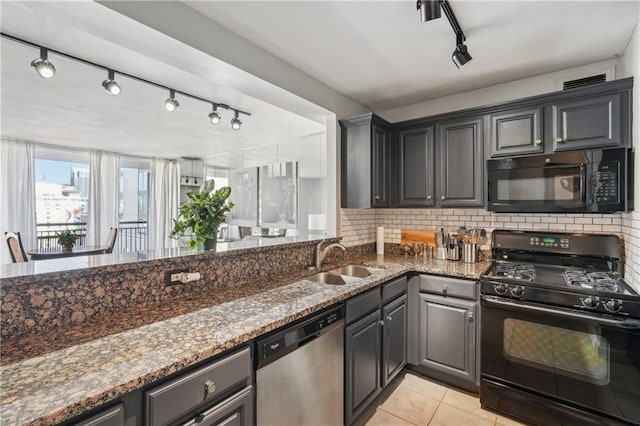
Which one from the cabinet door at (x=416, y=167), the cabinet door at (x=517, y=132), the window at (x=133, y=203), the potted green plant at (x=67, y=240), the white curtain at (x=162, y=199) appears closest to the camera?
the cabinet door at (x=517, y=132)

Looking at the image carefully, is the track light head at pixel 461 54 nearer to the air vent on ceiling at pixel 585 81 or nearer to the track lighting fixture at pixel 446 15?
the track lighting fixture at pixel 446 15

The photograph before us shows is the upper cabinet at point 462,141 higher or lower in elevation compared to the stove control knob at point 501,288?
higher

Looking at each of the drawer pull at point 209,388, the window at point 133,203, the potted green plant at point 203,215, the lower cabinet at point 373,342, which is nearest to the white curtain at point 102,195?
the window at point 133,203

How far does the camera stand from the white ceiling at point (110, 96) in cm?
158

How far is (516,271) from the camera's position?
7.57 feet

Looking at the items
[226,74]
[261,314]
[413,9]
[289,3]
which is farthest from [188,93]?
[261,314]

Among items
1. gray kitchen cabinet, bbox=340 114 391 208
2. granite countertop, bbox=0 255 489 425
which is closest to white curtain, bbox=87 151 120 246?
gray kitchen cabinet, bbox=340 114 391 208

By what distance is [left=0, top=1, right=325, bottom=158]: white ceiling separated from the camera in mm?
1581

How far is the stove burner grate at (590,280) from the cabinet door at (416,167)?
1.17 meters

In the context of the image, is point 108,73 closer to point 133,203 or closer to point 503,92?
point 503,92

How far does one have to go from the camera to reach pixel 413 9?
169cm

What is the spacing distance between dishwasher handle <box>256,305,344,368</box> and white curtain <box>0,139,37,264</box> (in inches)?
221

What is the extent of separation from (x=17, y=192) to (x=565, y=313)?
7210 millimetres

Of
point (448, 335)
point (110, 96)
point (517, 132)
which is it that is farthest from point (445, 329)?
point (110, 96)
